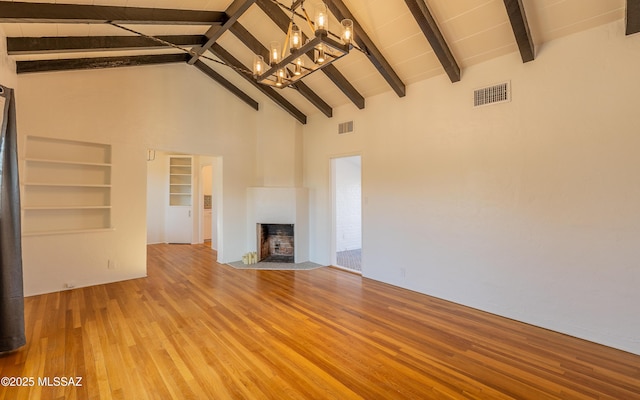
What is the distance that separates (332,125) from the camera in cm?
564

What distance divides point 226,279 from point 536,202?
14.7 feet

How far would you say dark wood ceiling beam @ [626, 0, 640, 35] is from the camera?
7.95 ft

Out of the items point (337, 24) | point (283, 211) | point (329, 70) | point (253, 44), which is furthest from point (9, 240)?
point (329, 70)

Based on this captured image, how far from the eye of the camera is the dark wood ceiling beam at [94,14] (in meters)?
2.64

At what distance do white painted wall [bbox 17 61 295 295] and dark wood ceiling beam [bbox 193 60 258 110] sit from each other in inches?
4.6

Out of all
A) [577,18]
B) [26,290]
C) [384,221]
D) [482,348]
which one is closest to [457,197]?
[384,221]

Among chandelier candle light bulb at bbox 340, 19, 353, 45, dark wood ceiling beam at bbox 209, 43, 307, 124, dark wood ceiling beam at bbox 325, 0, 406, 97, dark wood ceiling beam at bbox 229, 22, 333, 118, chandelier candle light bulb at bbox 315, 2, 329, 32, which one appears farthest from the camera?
dark wood ceiling beam at bbox 209, 43, 307, 124

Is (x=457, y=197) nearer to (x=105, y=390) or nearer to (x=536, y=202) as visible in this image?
(x=536, y=202)

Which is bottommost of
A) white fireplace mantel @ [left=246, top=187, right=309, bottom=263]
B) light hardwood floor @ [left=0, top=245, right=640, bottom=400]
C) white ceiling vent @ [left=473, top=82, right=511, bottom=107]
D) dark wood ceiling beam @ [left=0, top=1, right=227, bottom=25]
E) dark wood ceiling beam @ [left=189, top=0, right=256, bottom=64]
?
light hardwood floor @ [left=0, top=245, right=640, bottom=400]

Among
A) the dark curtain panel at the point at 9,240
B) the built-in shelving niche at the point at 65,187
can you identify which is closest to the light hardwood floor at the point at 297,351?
the dark curtain panel at the point at 9,240

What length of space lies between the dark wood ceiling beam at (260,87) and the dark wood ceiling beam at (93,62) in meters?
0.75

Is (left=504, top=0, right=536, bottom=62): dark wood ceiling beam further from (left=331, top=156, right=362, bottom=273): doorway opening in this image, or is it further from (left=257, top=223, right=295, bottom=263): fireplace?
(left=257, top=223, right=295, bottom=263): fireplace

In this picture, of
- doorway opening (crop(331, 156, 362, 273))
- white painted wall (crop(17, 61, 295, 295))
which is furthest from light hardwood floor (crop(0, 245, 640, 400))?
doorway opening (crop(331, 156, 362, 273))

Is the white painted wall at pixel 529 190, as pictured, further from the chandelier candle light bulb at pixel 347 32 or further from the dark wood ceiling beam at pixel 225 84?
the dark wood ceiling beam at pixel 225 84
